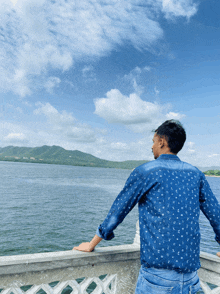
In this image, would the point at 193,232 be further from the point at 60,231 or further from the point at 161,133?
the point at 60,231

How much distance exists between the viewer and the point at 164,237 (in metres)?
1.70

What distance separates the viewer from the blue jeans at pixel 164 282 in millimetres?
1698

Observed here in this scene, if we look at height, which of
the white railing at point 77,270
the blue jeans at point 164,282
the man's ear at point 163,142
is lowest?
the white railing at point 77,270

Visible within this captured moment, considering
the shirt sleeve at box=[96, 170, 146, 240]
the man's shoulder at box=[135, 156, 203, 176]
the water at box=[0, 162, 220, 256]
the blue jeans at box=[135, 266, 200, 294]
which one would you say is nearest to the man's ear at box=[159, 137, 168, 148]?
the man's shoulder at box=[135, 156, 203, 176]

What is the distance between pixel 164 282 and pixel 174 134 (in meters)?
1.21

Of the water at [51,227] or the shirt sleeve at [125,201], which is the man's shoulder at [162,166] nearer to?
the shirt sleeve at [125,201]

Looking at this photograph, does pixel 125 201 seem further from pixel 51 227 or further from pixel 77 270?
A: pixel 51 227

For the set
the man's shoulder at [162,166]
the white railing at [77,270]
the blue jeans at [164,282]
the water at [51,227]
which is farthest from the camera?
the water at [51,227]

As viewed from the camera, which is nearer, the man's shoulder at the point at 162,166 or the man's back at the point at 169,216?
the man's back at the point at 169,216

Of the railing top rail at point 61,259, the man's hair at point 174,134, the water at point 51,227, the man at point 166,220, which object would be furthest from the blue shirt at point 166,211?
the water at point 51,227

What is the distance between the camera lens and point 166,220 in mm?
1708

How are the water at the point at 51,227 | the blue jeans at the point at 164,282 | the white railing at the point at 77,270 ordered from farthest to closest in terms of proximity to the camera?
1. the water at the point at 51,227
2. the white railing at the point at 77,270
3. the blue jeans at the point at 164,282

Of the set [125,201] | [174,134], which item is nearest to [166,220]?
[125,201]

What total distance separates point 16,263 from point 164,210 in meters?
1.45
